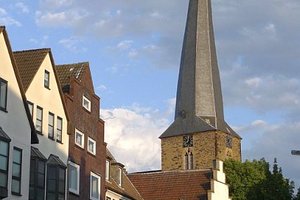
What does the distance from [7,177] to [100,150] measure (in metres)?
13.8

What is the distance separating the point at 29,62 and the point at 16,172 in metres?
7.01

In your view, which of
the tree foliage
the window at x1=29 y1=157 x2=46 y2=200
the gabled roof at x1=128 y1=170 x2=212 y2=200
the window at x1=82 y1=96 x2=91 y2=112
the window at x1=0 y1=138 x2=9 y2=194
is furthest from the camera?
the gabled roof at x1=128 y1=170 x2=212 y2=200

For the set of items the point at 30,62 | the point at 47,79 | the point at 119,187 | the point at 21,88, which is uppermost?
the point at 30,62

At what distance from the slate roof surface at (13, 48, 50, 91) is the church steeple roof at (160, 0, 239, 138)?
86195 mm

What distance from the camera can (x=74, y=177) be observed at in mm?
46719

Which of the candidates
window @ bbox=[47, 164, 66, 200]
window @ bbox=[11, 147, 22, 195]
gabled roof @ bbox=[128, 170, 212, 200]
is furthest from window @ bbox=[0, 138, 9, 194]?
gabled roof @ bbox=[128, 170, 212, 200]

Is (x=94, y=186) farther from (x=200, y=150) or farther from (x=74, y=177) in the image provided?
(x=200, y=150)

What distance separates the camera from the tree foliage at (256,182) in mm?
57750

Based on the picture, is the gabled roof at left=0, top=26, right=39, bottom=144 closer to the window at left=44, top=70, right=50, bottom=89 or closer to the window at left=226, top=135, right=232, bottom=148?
the window at left=44, top=70, right=50, bottom=89

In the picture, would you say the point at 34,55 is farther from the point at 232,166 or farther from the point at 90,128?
the point at 232,166

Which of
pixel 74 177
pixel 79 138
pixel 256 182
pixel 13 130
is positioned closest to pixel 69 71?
pixel 79 138

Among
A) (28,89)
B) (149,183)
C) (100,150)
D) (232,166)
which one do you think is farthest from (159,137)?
(28,89)

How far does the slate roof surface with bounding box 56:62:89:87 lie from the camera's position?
159 feet

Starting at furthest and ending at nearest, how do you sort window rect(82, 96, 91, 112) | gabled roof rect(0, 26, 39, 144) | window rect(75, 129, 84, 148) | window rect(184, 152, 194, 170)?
window rect(184, 152, 194, 170)
window rect(82, 96, 91, 112)
window rect(75, 129, 84, 148)
gabled roof rect(0, 26, 39, 144)
